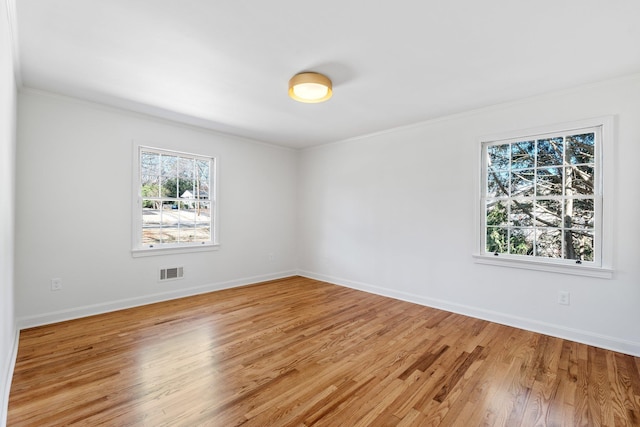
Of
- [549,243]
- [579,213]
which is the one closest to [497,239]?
[549,243]

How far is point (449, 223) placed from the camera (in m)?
3.85

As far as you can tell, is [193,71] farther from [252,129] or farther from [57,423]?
[57,423]

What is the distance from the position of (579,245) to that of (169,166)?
513 cm

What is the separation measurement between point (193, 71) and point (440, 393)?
3334 millimetres

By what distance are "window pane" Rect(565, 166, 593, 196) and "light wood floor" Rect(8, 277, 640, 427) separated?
5.04 feet

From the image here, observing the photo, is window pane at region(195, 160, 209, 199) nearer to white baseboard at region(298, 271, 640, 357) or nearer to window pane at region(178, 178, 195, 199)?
window pane at region(178, 178, 195, 199)

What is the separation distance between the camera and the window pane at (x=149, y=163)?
13.1 feet

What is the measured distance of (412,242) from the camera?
13.8 ft

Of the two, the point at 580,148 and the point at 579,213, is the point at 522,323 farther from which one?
the point at 580,148

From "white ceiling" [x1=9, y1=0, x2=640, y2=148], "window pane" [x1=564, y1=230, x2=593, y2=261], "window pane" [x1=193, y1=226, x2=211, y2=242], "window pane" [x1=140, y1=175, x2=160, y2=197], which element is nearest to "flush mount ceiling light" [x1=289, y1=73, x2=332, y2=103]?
"white ceiling" [x1=9, y1=0, x2=640, y2=148]

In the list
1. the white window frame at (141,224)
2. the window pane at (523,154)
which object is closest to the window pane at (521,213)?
the window pane at (523,154)

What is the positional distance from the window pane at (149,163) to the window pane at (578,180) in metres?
5.03

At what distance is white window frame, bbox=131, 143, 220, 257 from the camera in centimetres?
386

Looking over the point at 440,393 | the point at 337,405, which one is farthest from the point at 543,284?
the point at 337,405
